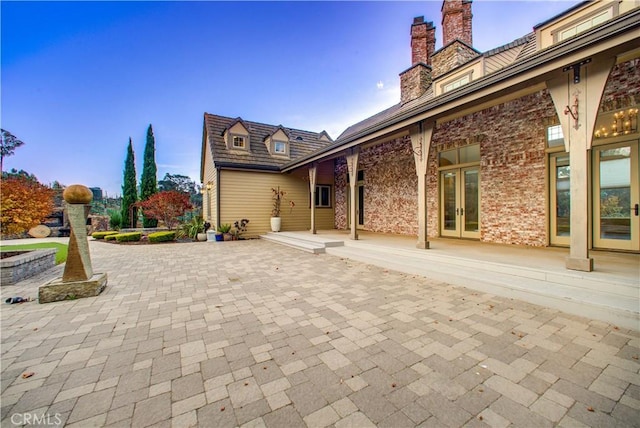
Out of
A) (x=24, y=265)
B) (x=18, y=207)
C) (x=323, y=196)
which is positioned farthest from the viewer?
(x=323, y=196)

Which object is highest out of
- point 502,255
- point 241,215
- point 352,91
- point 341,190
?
point 352,91

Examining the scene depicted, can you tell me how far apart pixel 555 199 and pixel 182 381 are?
23.6 feet

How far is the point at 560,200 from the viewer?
17.6 feet

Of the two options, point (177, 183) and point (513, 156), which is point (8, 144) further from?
point (513, 156)

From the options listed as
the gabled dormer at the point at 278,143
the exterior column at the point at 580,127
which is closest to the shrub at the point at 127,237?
the gabled dormer at the point at 278,143

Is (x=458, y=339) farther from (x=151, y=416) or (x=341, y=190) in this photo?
(x=341, y=190)

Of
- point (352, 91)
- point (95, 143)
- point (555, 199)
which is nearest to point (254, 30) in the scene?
point (352, 91)

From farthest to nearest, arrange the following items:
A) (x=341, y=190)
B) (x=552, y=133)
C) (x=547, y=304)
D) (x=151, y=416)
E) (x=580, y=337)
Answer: (x=341, y=190), (x=552, y=133), (x=547, y=304), (x=580, y=337), (x=151, y=416)

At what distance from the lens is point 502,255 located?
4.62 metres

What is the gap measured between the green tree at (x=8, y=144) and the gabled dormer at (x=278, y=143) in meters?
21.5

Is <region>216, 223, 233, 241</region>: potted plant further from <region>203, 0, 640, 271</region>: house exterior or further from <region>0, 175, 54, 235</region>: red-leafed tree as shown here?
<region>0, 175, 54, 235</region>: red-leafed tree

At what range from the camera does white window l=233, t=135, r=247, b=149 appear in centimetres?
1148

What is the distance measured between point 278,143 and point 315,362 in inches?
458

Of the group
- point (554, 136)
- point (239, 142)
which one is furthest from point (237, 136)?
point (554, 136)
